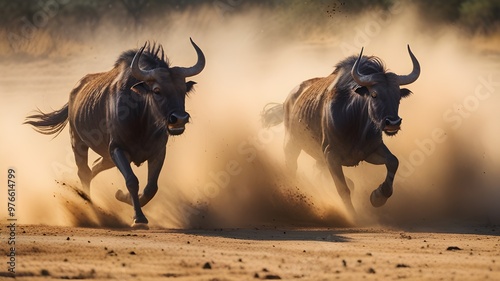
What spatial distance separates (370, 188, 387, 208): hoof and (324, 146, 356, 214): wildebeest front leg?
33cm

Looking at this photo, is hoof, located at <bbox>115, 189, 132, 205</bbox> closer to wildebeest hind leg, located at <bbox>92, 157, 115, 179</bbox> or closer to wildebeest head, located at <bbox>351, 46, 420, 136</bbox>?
wildebeest hind leg, located at <bbox>92, 157, 115, 179</bbox>

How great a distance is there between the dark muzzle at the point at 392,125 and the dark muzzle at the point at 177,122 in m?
3.01

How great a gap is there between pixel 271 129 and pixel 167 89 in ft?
20.8

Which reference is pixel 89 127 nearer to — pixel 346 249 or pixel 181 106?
pixel 181 106

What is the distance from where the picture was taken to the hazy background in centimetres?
2095

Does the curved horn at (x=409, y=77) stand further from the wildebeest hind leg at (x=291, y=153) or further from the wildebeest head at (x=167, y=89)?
the wildebeest head at (x=167, y=89)

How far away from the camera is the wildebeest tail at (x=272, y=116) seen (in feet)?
82.6

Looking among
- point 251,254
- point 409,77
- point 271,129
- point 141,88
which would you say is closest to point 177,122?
point 141,88

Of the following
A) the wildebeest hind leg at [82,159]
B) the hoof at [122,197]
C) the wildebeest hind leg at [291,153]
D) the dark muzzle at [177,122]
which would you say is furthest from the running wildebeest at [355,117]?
the wildebeest hind leg at [82,159]

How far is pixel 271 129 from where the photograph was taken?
25.6 m

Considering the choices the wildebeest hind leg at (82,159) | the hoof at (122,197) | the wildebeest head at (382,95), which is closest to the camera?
the hoof at (122,197)

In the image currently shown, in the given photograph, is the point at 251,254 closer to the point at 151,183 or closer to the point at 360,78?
the point at 151,183

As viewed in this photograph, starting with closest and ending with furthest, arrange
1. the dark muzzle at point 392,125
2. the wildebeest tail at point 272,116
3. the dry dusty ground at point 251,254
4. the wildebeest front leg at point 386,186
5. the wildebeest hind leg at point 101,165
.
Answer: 1. the dry dusty ground at point 251,254
2. the dark muzzle at point 392,125
3. the wildebeest front leg at point 386,186
4. the wildebeest hind leg at point 101,165
5. the wildebeest tail at point 272,116

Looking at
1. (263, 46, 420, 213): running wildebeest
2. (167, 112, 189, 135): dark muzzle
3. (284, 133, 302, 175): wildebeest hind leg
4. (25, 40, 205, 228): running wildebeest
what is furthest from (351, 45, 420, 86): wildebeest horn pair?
(167, 112, 189, 135): dark muzzle
